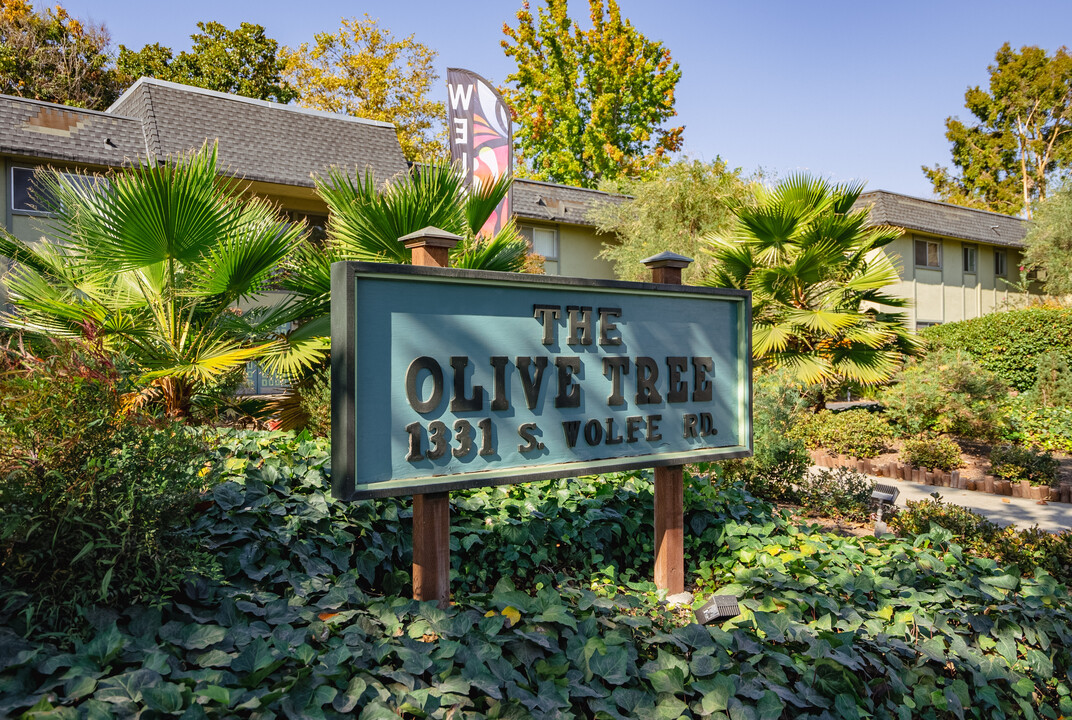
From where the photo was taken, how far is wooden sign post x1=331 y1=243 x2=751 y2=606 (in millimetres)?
2949

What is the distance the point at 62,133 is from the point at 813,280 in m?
14.0

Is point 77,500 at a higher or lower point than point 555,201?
lower

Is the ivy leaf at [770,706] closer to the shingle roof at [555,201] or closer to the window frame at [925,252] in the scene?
the shingle roof at [555,201]

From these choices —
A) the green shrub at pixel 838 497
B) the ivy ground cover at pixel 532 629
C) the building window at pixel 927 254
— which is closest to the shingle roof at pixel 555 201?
the building window at pixel 927 254

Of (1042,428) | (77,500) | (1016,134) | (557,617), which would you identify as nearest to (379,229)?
(77,500)

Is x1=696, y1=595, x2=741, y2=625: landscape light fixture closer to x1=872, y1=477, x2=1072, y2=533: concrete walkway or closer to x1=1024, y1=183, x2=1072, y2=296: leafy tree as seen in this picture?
x1=872, y1=477, x2=1072, y2=533: concrete walkway

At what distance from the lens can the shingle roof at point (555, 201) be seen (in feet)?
64.6

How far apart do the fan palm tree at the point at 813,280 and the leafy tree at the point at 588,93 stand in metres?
18.4

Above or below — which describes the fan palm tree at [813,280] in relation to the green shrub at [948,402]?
above

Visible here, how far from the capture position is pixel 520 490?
4590 mm

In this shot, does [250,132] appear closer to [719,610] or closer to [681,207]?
[681,207]

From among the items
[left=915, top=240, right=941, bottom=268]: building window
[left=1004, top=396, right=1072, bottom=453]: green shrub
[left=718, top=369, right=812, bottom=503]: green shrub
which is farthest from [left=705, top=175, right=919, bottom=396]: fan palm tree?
[left=915, top=240, right=941, bottom=268]: building window

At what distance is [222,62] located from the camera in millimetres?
28000

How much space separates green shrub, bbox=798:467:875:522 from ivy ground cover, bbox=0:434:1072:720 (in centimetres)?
128
